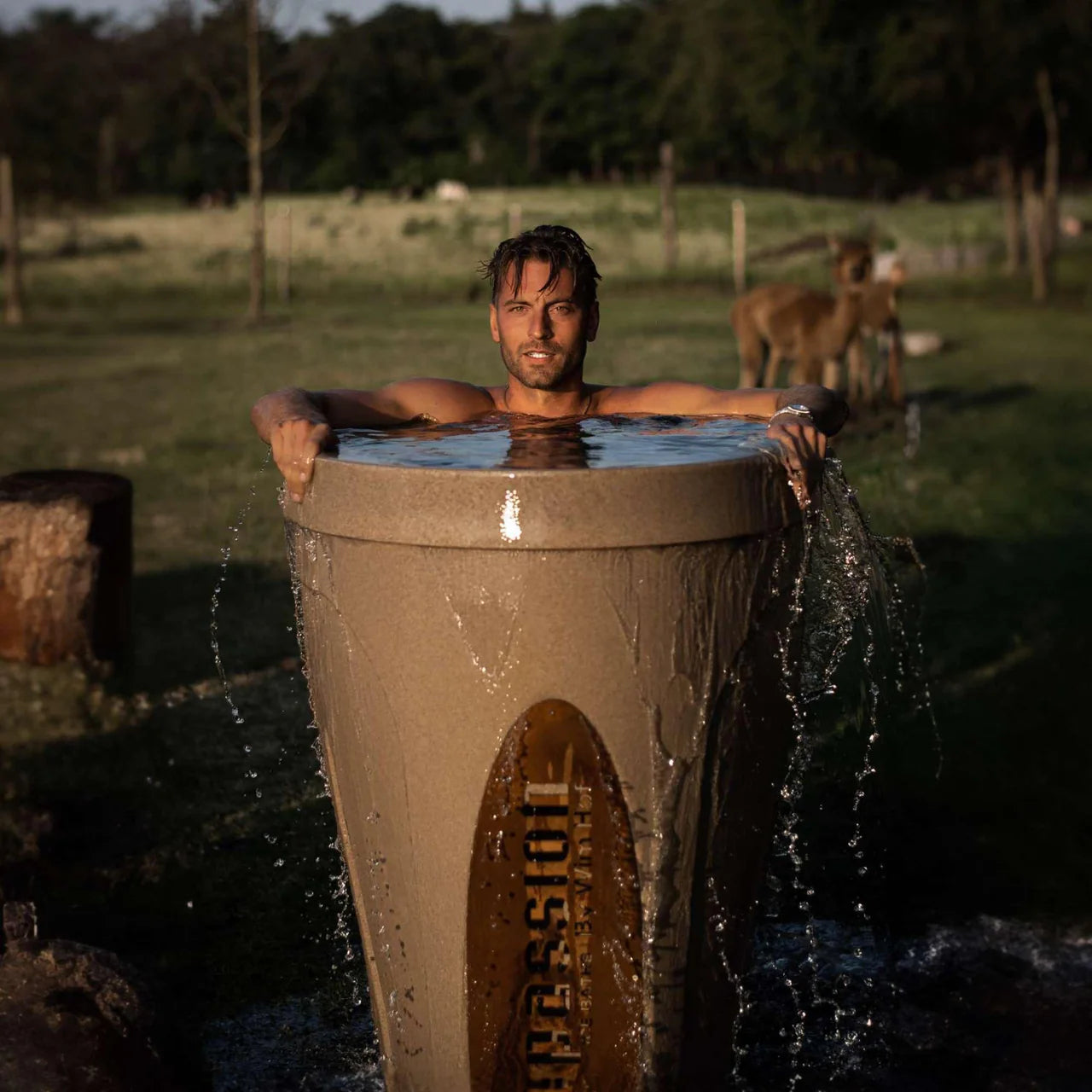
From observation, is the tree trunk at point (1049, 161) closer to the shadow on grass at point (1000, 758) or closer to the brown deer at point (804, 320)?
the brown deer at point (804, 320)

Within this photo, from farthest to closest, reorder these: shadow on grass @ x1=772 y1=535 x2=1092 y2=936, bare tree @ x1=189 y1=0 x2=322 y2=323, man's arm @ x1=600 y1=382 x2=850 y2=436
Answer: bare tree @ x1=189 y1=0 x2=322 y2=323 < shadow on grass @ x1=772 y1=535 x2=1092 y2=936 < man's arm @ x1=600 y1=382 x2=850 y2=436

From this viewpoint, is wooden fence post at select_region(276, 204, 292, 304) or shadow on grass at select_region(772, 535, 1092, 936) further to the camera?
wooden fence post at select_region(276, 204, 292, 304)

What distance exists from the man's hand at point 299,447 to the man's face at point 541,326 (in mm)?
451

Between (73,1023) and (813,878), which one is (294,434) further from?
(813,878)

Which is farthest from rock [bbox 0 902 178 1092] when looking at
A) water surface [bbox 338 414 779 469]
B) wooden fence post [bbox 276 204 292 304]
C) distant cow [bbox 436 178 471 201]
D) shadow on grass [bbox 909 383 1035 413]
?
distant cow [bbox 436 178 471 201]

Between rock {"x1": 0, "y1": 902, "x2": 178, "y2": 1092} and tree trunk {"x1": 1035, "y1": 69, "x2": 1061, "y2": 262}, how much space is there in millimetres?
23732

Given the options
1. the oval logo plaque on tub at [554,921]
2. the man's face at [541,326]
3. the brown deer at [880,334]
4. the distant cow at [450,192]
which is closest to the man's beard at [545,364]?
the man's face at [541,326]

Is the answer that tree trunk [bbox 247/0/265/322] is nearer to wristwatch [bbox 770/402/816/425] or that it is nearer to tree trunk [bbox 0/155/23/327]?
tree trunk [bbox 0/155/23/327]

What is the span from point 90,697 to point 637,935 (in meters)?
3.89

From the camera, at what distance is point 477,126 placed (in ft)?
235

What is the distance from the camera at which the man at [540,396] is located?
2.83 metres

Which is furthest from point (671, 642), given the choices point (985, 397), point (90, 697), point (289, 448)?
point (985, 397)

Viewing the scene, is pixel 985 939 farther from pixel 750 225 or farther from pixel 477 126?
pixel 477 126

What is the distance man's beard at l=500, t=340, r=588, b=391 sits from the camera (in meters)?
3.22
